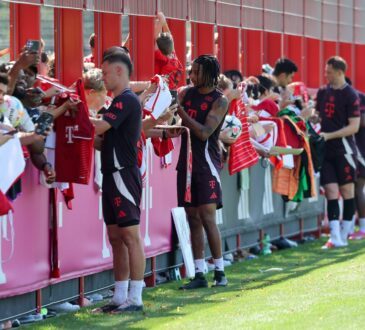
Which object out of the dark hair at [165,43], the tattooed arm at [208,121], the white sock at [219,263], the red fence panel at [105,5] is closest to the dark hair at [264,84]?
the dark hair at [165,43]

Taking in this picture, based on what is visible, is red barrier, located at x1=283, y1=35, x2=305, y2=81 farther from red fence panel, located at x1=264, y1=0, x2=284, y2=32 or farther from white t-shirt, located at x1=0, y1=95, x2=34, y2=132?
white t-shirt, located at x1=0, y1=95, x2=34, y2=132

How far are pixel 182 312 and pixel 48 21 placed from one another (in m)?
3.35

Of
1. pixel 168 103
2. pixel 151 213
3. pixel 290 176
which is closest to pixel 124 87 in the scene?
pixel 168 103

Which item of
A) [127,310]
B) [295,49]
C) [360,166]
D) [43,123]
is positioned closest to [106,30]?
[127,310]

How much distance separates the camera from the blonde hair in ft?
41.4

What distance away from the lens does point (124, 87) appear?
11.6 metres

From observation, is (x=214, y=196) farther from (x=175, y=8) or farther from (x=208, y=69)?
(x=175, y=8)

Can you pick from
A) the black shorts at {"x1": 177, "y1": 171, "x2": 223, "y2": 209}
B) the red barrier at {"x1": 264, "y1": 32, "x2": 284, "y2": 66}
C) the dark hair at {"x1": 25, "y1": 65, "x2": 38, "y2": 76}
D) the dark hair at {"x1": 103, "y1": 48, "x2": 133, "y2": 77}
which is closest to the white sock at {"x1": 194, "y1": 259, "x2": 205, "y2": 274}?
the black shorts at {"x1": 177, "y1": 171, "x2": 223, "y2": 209}

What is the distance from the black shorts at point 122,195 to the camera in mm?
11594

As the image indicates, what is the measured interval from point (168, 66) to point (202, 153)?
68.2 inches

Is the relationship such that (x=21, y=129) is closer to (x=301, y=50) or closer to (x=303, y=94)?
(x=303, y=94)

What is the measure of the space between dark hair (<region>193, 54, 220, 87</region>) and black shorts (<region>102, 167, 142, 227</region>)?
2.00 metres

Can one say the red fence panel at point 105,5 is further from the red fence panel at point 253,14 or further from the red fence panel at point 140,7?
the red fence panel at point 253,14

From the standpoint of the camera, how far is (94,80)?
1264 cm
